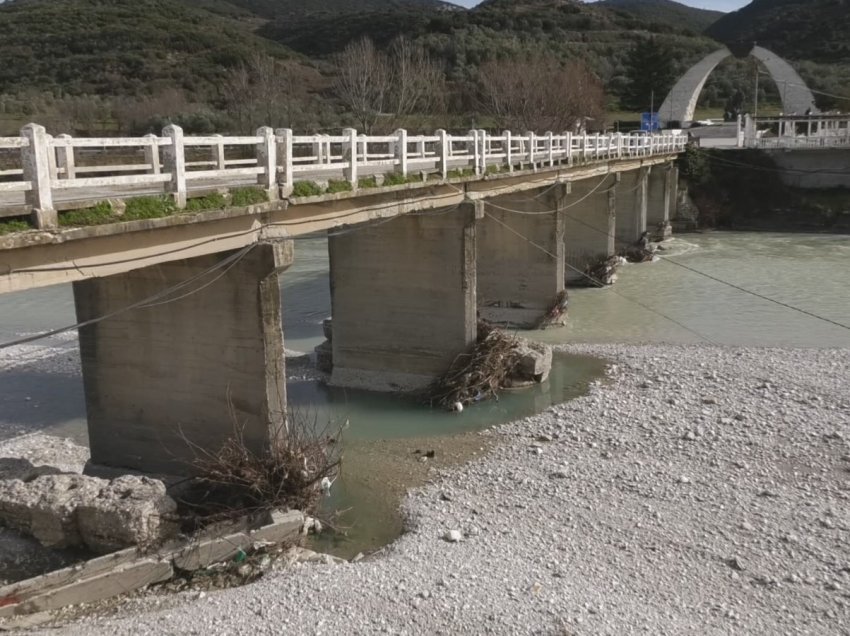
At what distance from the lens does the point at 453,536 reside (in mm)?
10391

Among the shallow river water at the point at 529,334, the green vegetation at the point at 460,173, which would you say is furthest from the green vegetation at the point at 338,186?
the shallow river water at the point at 529,334

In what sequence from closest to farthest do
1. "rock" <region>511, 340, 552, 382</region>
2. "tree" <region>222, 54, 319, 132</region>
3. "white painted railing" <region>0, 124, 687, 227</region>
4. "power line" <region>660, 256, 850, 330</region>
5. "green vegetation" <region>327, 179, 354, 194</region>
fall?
"white painted railing" <region>0, 124, 687, 227</region>
"green vegetation" <region>327, 179, 354, 194</region>
"rock" <region>511, 340, 552, 382</region>
"power line" <region>660, 256, 850, 330</region>
"tree" <region>222, 54, 319, 132</region>

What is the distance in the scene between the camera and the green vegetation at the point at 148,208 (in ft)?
29.0

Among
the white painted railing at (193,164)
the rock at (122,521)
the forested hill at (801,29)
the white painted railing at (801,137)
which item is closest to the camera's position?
the white painted railing at (193,164)

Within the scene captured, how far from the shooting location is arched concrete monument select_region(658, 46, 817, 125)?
222 ft

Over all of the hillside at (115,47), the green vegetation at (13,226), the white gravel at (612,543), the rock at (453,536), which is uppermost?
the hillside at (115,47)

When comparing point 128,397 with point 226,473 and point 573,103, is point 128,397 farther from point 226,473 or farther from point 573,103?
point 573,103

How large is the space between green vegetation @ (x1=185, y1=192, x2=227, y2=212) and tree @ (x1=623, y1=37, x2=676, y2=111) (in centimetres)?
7676

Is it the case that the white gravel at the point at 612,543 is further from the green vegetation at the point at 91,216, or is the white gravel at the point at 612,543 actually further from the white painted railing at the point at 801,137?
the white painted railing at the point at 801,137

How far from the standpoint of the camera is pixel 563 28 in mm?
151750

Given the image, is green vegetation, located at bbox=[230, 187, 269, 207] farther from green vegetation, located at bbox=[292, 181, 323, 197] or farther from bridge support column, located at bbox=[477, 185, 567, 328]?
bridge support column, located at bbox=[477, 185, 567, 328]

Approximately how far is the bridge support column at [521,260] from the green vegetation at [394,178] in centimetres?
948

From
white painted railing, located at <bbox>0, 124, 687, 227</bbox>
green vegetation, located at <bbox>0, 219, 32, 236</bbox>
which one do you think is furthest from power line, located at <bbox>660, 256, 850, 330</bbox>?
green vegetation, located at <bbox>0, 219, 32, 236</bbox>

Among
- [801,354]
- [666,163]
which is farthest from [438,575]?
[666,163]
